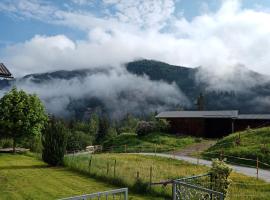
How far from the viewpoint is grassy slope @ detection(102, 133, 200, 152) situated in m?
49.9

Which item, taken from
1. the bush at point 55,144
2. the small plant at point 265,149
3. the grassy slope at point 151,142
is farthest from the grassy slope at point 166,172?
the grassy slope at point 151,142

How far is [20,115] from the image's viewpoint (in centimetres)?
4153

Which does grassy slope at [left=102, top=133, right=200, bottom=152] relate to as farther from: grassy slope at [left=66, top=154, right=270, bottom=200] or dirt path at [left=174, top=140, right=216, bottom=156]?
grassy slope at [left=66, top=154, right=270, bottom=200]

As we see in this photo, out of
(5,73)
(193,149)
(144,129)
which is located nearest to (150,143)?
(144,129)

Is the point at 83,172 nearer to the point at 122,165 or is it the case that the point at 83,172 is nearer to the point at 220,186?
the point at 122,165

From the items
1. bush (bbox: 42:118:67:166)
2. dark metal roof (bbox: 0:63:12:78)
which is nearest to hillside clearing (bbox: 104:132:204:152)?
bush (bbox: 42:118:67:166)

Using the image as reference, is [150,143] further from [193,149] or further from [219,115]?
[219,115]

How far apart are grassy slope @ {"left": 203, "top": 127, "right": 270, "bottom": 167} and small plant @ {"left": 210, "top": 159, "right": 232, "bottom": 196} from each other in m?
18.3

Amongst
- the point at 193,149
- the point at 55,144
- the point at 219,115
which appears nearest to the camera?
the point at 55,144

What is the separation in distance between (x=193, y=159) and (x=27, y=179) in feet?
60.4

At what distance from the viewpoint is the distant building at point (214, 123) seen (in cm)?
5788

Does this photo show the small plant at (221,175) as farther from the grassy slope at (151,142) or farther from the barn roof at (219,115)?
the barn roof at (219,115)

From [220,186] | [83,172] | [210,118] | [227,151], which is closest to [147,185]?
[220,186]

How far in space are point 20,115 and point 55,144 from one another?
31.6ft
